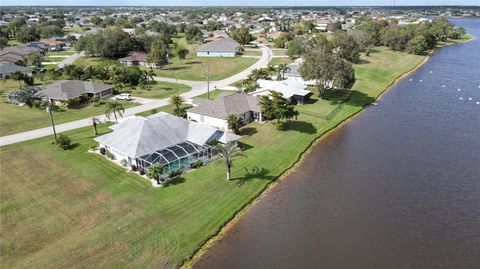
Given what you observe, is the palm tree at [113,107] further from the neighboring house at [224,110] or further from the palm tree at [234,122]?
the palm tree at [234,122]

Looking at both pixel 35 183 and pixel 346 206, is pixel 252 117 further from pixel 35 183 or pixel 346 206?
pixel 35 183

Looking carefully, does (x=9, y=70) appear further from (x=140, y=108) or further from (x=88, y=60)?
(x=140, y=108)

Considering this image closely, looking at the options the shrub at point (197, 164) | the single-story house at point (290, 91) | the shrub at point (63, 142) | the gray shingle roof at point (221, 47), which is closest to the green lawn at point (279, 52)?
the gray shingle roof at point (221, 47)

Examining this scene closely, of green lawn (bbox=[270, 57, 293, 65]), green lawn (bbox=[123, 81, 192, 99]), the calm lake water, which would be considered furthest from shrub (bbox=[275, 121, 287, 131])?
green lawn (bbox=[270, 57, 293, 65])

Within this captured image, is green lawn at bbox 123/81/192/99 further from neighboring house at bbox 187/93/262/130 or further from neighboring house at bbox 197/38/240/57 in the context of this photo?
neighboring house at bbox 197/38/240/57

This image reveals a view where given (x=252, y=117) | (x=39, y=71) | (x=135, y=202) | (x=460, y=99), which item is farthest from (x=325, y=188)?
(x=39, y=71)

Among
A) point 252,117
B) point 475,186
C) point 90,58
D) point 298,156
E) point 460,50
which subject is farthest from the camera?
point 460,50

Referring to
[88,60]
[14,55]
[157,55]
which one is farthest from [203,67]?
[14,55]
